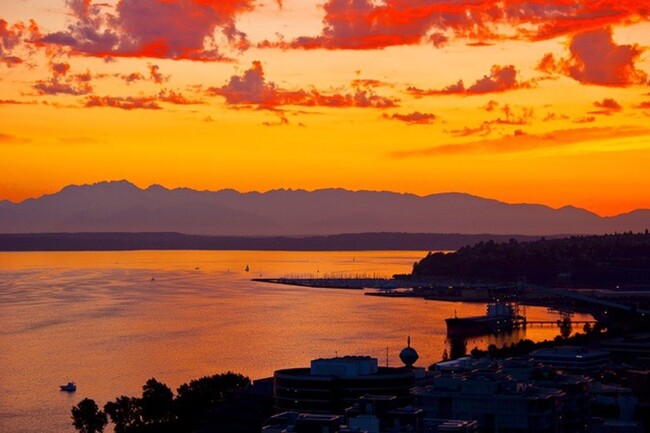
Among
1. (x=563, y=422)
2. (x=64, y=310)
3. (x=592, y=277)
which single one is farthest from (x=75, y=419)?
(x=592, y=277)

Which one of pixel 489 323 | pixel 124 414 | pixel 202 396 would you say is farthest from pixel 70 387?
pixel 489 323

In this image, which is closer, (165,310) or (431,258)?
(165,310)

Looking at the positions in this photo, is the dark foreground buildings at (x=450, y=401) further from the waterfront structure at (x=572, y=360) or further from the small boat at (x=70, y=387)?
the small boat at (x=70, y=387)

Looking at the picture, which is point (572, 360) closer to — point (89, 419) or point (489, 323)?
point (89, 419)

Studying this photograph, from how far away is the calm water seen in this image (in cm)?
3794

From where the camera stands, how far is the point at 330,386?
24.2 metres

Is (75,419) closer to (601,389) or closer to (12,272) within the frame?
(601,389)

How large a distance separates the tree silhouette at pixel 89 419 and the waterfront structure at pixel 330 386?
4715 millimetres

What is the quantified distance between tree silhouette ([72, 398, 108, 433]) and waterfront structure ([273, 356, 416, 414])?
4.72m

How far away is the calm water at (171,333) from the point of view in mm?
37938

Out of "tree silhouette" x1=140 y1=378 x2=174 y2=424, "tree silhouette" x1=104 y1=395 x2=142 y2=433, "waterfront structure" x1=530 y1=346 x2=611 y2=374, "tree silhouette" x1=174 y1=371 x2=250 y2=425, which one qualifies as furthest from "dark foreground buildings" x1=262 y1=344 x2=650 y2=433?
"waterfront structure" x1=530 y1=346 x2=611 y2=374

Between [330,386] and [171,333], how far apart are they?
30534 mm

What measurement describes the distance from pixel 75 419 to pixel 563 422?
38.1ft

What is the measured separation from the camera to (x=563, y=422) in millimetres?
20750
